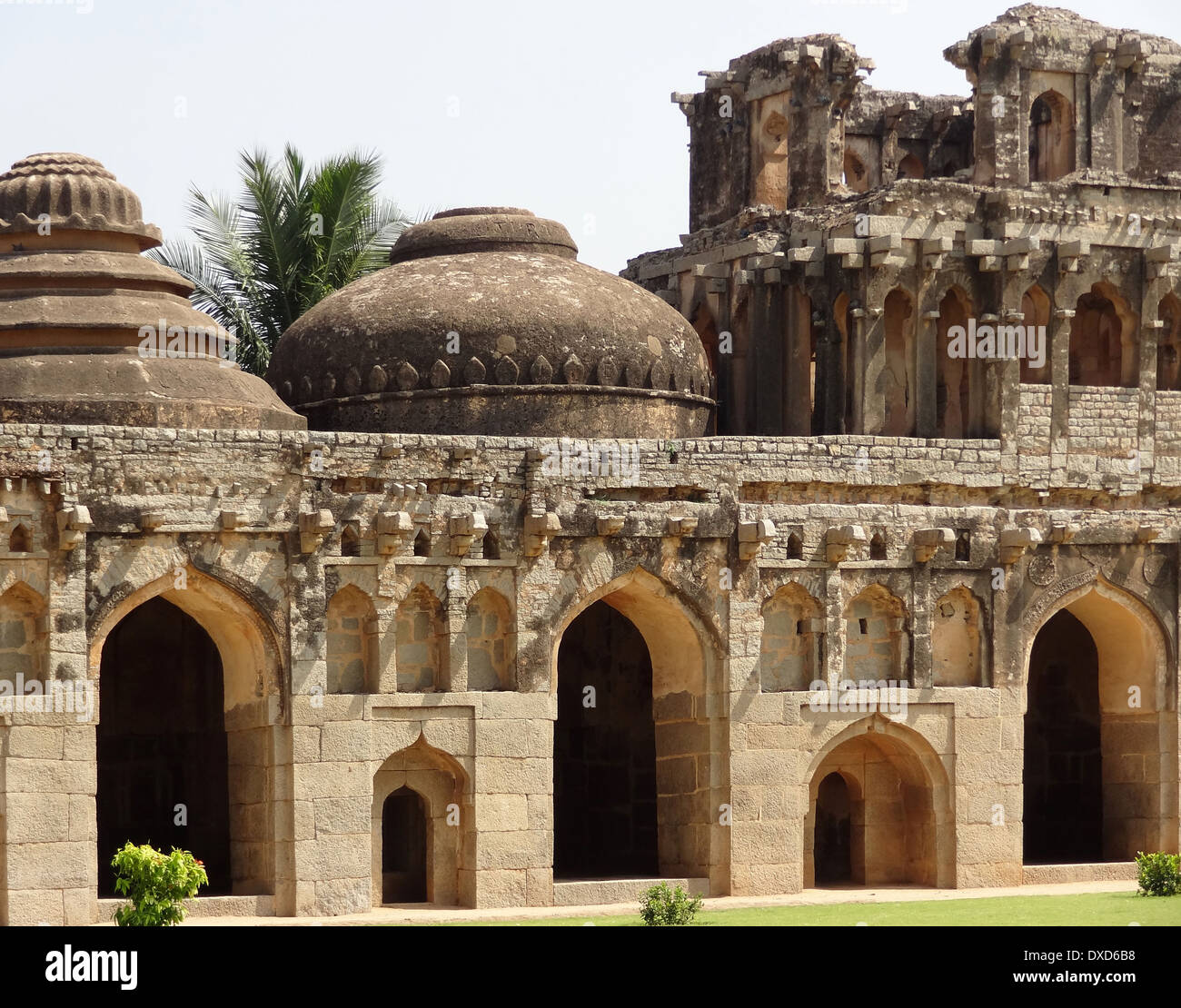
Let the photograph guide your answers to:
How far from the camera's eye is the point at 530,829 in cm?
2333

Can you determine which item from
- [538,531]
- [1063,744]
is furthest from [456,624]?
[1063,744]

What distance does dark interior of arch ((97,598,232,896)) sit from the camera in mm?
25875

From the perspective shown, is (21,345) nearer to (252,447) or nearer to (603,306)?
(252,447)

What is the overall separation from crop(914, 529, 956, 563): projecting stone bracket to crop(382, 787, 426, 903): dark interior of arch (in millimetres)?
5524

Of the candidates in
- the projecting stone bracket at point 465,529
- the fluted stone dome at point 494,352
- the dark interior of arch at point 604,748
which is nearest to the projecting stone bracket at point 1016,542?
the fluted stone dome at point 494,352

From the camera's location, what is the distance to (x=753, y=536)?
23953mm

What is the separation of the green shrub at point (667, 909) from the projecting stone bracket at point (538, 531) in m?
4.08

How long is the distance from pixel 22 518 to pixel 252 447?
219 cm

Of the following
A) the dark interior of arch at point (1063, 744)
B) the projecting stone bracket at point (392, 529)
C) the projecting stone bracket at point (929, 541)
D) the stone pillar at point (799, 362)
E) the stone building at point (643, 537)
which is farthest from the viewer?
the dark interior of arch at point (1063, 744)

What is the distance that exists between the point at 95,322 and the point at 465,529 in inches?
157

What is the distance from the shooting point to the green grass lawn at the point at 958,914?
2038cm

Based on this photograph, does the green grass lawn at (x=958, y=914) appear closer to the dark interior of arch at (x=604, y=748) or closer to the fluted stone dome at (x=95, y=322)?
the dark interior of arch at (x=604, y=748)

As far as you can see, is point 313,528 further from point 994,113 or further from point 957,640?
point 994,113

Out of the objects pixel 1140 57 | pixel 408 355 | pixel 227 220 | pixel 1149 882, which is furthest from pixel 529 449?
pixel 227 220
